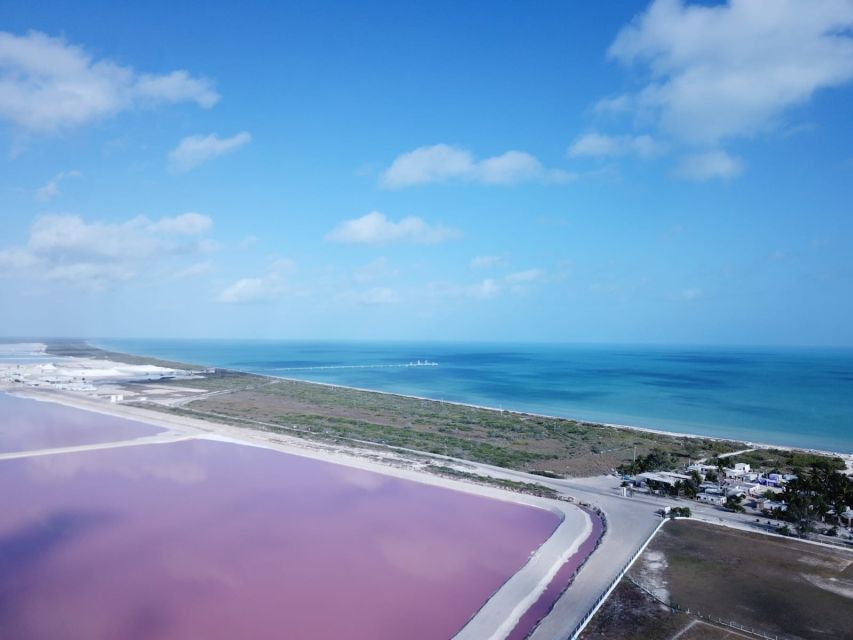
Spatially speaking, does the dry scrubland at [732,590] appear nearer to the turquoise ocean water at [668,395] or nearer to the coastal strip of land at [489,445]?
the coastal strip of land at [489,445]

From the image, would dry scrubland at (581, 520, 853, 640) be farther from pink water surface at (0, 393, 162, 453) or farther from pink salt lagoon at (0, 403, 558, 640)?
pink water surface at (0, 393, 162, 453)

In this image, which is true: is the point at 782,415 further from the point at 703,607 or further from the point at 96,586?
the point at 96,586

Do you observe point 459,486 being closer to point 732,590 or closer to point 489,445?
point 489,445

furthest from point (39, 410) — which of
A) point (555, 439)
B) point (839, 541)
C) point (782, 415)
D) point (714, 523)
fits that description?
point (782, 415)

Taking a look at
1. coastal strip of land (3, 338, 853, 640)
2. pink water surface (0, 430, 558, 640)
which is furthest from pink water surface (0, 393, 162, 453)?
pink water surface (0, 430, 558, 640)

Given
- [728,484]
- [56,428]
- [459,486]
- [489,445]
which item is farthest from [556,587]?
[56,428]

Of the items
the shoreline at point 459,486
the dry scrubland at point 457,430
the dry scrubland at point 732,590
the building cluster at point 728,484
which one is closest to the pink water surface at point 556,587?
the shoreline at point 459,486

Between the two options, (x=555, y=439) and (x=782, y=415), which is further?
(x=782, y=415)
